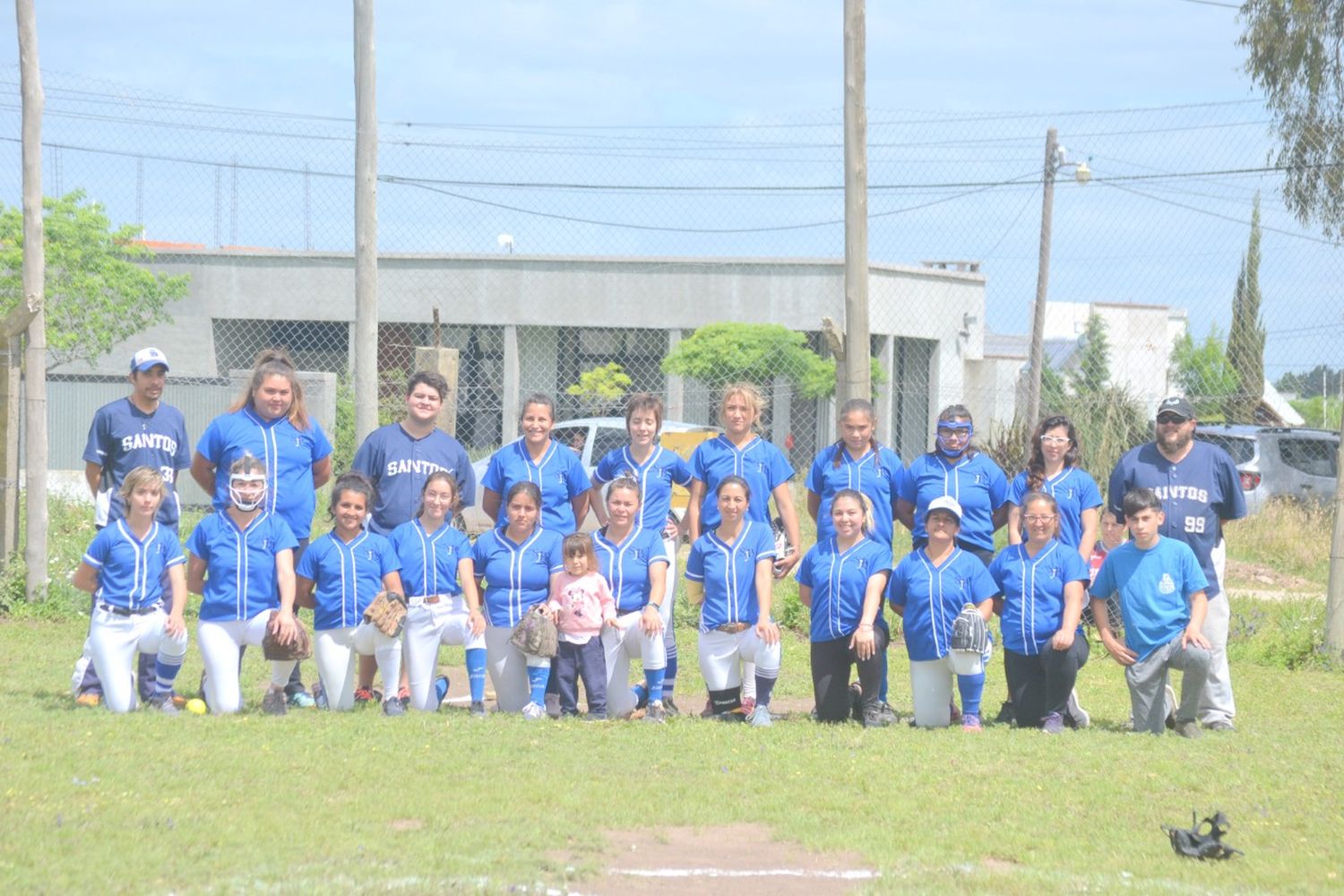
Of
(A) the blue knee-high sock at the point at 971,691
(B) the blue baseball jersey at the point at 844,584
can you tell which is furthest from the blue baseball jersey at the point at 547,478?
(A) the blue knee-high sock at the point at 971,691

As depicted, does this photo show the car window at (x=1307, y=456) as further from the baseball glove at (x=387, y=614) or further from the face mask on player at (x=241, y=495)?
the face mask on player at (x=241, y=495)

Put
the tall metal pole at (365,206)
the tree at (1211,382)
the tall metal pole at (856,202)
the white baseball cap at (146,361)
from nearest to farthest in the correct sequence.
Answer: the white baseball cap at (146,361), the tall metal pole at (856,202), the tall metal pole at (365,206), the tree at (1211,382)

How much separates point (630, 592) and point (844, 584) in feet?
3.92

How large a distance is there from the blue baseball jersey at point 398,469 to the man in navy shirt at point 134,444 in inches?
41.6

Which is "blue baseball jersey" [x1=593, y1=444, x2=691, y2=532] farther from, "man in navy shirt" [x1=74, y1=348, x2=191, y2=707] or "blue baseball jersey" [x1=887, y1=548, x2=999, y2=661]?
"man in navy shirt" [x1=74, y1=348, x2=191, y2=707]

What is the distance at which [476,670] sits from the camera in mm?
8484

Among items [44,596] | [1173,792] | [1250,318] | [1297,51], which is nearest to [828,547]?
[1173,792]

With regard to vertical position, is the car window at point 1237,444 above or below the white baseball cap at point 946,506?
above

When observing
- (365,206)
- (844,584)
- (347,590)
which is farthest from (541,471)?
(365,206)

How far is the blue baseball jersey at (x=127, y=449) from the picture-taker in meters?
8.44

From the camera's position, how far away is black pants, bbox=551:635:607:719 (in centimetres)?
838

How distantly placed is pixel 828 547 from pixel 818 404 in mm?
24576

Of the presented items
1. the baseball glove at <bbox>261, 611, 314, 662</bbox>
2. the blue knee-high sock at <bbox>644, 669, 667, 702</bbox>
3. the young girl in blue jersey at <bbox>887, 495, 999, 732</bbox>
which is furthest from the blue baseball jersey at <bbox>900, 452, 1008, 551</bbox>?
the baseball glove at <bbox>261, 611, 314, 662</bbox>

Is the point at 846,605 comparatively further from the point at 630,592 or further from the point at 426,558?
the point at 426,558
